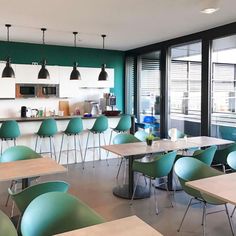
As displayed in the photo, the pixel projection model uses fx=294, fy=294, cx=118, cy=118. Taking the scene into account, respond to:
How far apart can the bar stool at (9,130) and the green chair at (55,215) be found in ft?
11.3

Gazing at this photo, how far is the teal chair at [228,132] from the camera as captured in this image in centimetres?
541

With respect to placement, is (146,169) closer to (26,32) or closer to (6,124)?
(6,124)

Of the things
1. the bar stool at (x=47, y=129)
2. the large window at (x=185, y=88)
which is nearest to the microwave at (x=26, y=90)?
the bar stool at (x=47, y=129)

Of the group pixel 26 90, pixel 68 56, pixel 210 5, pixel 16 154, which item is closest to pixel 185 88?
pixel 210 5

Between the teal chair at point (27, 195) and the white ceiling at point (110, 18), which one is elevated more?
the white ceiling at point (110, 18)

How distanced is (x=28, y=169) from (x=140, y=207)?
1.67m

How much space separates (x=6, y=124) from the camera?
504 cm

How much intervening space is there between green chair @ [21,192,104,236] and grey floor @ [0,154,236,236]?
1462 mm

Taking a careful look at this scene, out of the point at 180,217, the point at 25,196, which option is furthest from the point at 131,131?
the point at 25,196

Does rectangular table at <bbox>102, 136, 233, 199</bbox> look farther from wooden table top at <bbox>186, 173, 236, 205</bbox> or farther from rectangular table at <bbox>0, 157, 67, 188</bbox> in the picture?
wooden table top at <bbox>186, 173, 236, 205</bbox>

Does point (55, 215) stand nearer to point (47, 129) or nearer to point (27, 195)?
point (27, 195)

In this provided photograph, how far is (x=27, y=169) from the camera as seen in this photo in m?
2.78

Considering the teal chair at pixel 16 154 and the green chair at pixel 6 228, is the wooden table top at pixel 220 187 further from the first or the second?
the teal chair at pixel 16 154

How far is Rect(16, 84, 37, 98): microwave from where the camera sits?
6605 millimetres
